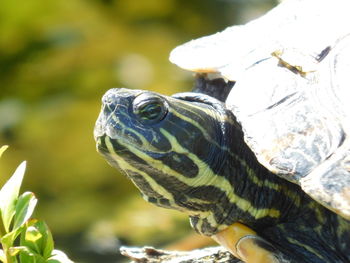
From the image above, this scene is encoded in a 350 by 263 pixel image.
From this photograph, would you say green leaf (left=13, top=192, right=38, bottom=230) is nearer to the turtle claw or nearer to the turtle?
the turtle

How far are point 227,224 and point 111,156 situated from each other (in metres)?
0.40

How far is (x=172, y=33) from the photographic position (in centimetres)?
772

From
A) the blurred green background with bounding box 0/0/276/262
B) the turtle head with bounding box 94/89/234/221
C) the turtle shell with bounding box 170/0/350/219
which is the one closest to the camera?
the turtle shell with bounding box 170/0/350/219

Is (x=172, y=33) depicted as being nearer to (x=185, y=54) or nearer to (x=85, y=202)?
(x=85, y=202)

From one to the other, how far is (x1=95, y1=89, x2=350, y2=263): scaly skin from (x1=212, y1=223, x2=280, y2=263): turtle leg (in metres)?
0.02

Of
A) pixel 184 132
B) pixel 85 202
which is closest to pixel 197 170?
pixel 184 132

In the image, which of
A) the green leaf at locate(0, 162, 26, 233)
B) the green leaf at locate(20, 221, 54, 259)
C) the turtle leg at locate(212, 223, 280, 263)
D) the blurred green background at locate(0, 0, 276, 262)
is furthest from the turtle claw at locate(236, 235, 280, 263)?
the blurred green background at locate(0, 0, 276, 262)

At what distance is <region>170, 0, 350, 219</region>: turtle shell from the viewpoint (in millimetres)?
2047

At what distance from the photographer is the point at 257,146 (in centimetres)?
215

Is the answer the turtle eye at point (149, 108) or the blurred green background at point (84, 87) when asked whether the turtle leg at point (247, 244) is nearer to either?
the turtle eye at point (149, 108)

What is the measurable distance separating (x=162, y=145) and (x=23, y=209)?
16.2 inches

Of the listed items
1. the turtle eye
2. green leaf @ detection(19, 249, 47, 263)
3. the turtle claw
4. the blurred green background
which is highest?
the turtle eye

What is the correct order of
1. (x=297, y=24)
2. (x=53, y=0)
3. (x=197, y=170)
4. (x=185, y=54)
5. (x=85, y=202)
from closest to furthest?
(x=197, y=170) → (x=297, y=24) → (x=185, y=54) → (x=85, y=202) → (x=53, y=0)

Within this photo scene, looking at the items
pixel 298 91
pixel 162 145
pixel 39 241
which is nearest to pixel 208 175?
Result: pixel 162 145
